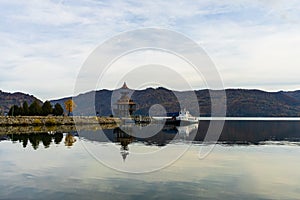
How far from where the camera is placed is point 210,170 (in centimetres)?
2547

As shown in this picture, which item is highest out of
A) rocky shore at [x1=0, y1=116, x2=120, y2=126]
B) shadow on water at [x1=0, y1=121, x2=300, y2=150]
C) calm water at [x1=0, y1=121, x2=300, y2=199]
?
rocky shore at [x1=0, y1=116, x2=120, y2=126]

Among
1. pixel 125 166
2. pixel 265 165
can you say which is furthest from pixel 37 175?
pixel 265 165

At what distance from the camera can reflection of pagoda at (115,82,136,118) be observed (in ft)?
393

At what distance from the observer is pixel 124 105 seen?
4892 inches

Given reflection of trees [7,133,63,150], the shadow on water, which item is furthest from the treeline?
reflection of trees [7,133,63,150]

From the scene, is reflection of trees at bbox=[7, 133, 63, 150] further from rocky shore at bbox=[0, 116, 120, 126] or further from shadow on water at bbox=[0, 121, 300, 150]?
rocky shore at bbox=[0, 116, 120, 126]

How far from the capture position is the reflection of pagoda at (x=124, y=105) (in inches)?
4716

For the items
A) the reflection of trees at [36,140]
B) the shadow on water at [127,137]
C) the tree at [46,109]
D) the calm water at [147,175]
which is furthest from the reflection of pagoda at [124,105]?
the calm water at [147,175]

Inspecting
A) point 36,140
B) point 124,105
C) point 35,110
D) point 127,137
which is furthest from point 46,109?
point 36,140

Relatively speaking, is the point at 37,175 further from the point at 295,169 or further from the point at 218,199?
the point at 295,169

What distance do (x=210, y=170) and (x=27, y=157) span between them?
16625mm

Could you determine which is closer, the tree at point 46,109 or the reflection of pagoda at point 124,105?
the tree at point 46,109

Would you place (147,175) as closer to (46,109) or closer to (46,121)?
(46,121)

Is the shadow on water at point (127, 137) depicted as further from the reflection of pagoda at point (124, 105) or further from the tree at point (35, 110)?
the reflection of pagoda at point (124, 105)
